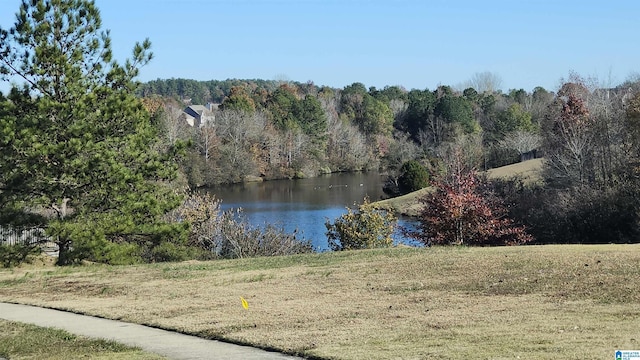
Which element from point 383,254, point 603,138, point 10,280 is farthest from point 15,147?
point 603,138

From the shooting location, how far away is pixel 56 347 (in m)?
11.8

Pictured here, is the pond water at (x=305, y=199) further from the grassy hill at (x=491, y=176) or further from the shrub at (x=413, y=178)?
the shrub at (x=413, y=178)

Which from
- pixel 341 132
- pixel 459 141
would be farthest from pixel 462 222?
pixel 341 132

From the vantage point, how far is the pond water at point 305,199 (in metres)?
46.7

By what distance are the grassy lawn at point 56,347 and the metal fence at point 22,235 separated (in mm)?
14345

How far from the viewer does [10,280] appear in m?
21.4

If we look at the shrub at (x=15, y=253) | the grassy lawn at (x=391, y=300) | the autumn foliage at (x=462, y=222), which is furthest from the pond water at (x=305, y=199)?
the grassy lawn at (x=391, y=300)

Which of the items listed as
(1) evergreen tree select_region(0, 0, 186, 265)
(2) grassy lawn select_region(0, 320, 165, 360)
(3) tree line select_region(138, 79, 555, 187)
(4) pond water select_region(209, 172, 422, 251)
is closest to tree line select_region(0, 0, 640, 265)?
(1) evergreen tree select_region(0, 0, 186, 265)

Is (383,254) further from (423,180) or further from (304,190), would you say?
(304,190)

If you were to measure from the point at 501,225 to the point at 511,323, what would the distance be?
63.6 feet

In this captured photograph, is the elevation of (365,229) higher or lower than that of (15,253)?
higher

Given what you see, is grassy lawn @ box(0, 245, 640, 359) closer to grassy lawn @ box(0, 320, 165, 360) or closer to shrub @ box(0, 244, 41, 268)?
grassy lawn @ box(0, 320, 165, 360)

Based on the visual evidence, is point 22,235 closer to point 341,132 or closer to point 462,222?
point 462,222

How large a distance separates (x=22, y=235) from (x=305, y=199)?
41.3 meters
